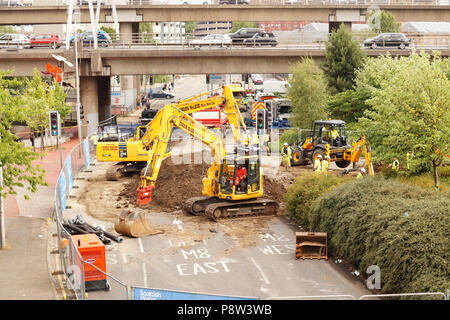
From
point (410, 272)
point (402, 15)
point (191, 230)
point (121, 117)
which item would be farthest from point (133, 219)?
point (402, 15)

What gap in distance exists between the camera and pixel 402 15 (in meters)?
70.6

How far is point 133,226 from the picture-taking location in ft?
83.1

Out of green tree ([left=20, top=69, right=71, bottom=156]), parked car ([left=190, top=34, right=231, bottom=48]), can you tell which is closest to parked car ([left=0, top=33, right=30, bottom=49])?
green tree ([left=20, top=69, right=71, bottom=156])

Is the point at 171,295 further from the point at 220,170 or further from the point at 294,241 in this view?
the point at 220,170

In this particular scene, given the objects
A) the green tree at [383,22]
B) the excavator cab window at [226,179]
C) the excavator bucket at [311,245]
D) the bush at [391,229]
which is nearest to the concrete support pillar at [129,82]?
the green tree at [383,22]

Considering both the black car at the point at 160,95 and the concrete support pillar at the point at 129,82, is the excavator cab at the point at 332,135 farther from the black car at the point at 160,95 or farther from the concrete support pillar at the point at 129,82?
the black car at the point at 160,95

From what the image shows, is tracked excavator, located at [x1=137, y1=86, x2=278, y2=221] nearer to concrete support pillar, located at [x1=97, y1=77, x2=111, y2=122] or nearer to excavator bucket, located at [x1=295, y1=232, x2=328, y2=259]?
excavator bucket, located at [x1=295, y1=232, x2=328, y2=259]

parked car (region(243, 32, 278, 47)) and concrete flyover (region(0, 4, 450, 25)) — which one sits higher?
concrete flyover (region(0, 4, 450, 25))

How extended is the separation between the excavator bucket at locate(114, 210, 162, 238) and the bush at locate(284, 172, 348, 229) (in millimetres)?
5956

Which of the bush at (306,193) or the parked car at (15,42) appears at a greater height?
the parked car at (15,42)

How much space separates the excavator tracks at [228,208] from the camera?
27.9 m

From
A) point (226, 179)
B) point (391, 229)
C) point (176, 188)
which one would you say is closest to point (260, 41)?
point (176, 188)

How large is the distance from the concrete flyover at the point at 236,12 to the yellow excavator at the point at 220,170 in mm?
40010

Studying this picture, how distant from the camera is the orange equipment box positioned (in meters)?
19.1
